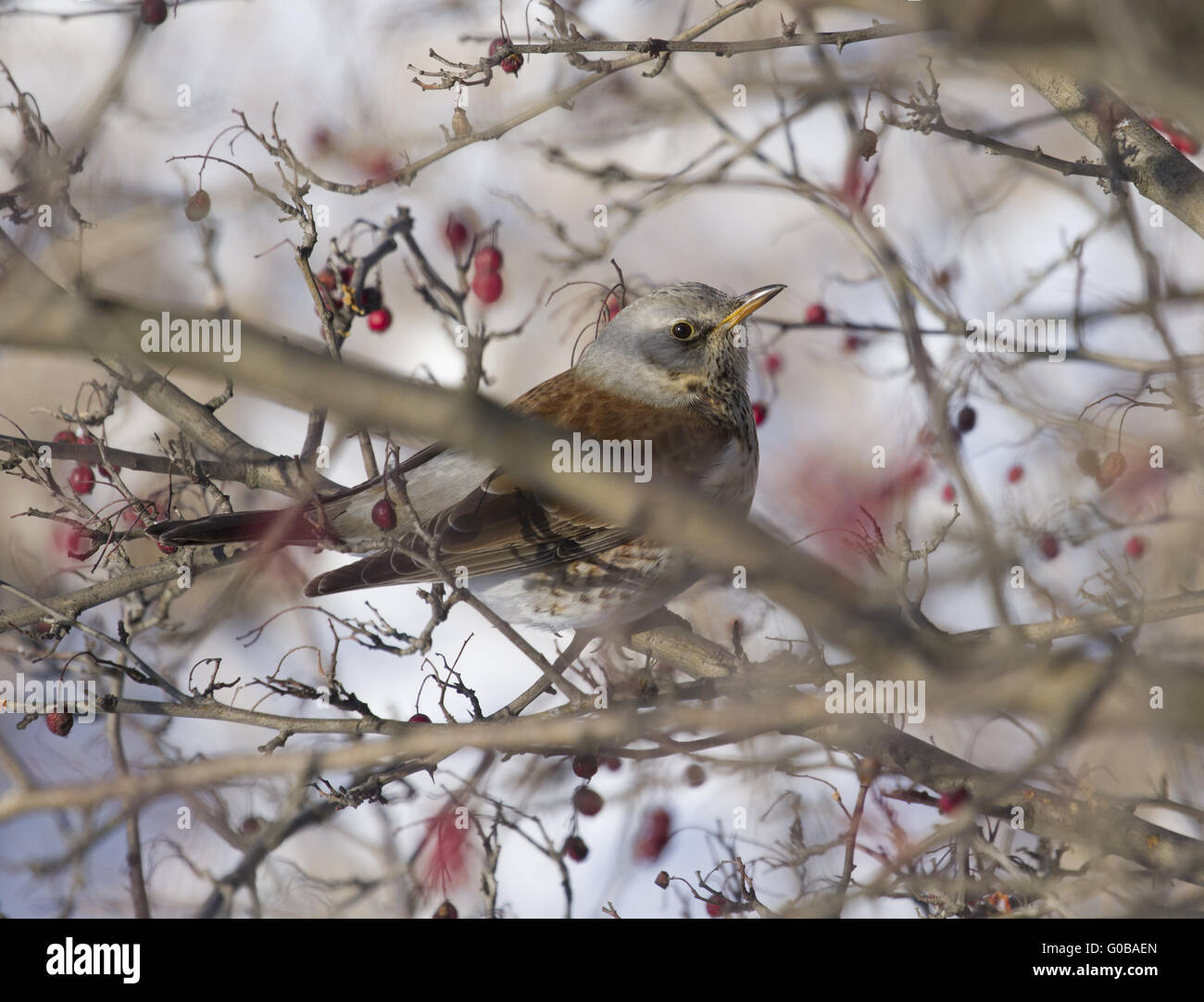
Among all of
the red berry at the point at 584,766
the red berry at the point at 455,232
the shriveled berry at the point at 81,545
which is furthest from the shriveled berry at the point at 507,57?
the red berry at the point at 584,766

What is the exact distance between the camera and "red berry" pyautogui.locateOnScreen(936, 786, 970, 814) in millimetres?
2594

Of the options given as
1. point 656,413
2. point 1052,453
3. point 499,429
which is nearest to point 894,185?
point 1052,453

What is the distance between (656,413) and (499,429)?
236cm

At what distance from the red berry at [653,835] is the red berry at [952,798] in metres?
1.13

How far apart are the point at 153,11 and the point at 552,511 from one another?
2270mm

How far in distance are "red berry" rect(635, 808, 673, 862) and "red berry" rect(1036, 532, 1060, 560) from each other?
1.54 meters

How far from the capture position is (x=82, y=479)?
3623mm

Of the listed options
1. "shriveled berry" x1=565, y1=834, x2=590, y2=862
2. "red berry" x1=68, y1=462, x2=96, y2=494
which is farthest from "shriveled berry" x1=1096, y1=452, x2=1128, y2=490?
"red berry" x1=68, y1=462, x2=96, y2=494

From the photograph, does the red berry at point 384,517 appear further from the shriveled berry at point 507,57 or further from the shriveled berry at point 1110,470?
the shriveled berry at point 1110,470

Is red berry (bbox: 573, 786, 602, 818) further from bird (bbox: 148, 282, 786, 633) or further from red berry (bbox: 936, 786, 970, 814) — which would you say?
red berry (bbox: 936, 786, 970, 814)

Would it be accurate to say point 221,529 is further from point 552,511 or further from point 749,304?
point 749,304
